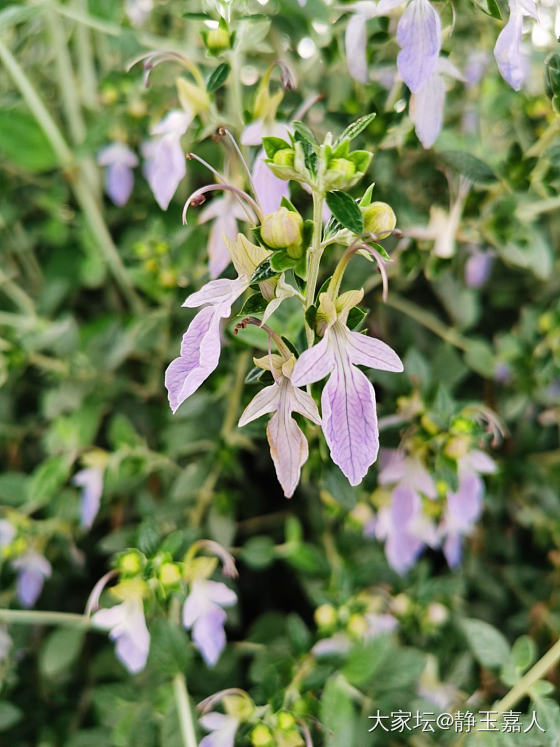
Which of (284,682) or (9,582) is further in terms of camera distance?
(9,582)

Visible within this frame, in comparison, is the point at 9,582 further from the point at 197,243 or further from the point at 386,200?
the point at 386,200

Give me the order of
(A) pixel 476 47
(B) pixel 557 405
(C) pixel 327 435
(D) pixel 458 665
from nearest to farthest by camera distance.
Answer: (C) pixel 327 435 → (D) pixel 458 665 → (B) pixel 557 405 → (A) pixel 476 47

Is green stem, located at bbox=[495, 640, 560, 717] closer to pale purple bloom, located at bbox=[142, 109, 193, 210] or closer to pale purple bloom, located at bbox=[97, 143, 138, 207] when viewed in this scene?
pale purple bloom, located at bbox=[142, 109, 193, 210]

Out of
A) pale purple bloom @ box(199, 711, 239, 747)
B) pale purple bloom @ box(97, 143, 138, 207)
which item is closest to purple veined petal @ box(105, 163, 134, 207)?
pale purple bloom @ box(97, 143, 138, 207)

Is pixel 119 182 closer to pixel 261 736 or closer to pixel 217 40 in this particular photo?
pixel 217 40

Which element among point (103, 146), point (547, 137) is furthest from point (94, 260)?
point (547, 137)

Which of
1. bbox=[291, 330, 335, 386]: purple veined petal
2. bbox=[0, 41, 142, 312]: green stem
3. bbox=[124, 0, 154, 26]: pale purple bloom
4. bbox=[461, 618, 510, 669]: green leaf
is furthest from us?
bbox=[124, 0, 154, 26]: pale purple bloom

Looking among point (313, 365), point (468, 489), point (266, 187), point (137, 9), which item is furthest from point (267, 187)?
point (137, 9)
